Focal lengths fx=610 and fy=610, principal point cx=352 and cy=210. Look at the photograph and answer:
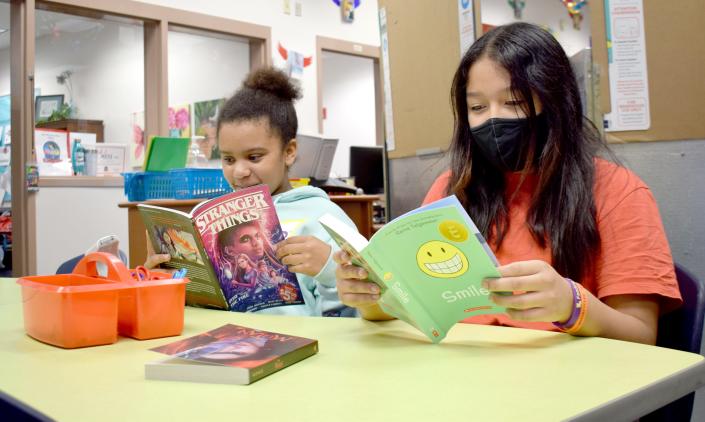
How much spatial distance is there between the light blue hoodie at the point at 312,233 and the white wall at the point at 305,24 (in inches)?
119

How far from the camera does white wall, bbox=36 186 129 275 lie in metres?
3.80

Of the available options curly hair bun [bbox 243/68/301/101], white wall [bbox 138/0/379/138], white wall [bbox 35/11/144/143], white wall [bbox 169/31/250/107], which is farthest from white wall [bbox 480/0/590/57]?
curly hair bun [bbox 243/68/301/101]

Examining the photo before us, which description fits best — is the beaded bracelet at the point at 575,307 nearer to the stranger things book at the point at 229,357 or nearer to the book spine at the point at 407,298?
the book spine at the point at 407,298

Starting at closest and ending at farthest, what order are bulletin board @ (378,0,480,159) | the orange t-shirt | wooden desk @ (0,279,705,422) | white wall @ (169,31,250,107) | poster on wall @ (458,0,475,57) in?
1. wooden desk @ (0,279,705,422)
2. the orange t-shirt
3. poster on wall @ (458,0,475,57)
4. bulletin board @ (378,0,480,159)
5. white wall @ (169,31,250,107)

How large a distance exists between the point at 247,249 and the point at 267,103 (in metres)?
0.73

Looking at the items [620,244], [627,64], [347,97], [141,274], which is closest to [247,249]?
[141,274]

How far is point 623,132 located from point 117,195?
3.47m

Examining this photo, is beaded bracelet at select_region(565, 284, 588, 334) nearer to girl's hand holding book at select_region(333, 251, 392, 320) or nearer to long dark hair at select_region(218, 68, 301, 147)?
girl's hand holding book at select_region(333, 251, 392, 320)

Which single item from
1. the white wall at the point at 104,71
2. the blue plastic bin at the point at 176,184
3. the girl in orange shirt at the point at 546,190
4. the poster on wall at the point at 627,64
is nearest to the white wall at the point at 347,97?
the white wall at the point at 104,71

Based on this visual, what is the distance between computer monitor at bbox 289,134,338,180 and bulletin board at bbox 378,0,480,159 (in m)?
0.71

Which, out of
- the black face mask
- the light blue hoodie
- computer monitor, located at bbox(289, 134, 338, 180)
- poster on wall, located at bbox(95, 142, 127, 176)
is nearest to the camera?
the black face mask

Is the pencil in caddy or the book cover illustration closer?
the pencil in caddy

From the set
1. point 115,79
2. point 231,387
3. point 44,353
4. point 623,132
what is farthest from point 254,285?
point 115,79

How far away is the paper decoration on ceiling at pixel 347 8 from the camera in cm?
534
